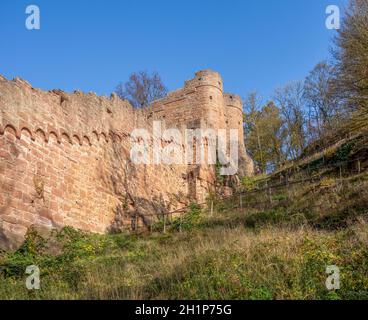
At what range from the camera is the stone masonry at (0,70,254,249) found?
941 cm

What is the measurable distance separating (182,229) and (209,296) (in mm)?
7226

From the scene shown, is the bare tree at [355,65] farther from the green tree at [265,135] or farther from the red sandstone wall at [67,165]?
the green tree at [265,135]

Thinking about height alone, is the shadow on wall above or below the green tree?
below

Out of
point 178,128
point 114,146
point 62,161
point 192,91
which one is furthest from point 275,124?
point 62,161

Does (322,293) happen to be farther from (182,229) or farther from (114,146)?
(114,146)

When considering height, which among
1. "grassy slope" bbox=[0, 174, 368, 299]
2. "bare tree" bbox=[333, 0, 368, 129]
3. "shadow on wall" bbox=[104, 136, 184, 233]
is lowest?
"grassy slope" bbox=[0, 174, 368, 299]

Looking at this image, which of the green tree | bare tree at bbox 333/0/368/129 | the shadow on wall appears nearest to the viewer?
bare tree at bbox 333/0/368/129

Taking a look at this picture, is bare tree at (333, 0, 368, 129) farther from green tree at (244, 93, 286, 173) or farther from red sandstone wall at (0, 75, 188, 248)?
green tree at (244, 93, 286, 173)

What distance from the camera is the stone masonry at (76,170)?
941 centimetres

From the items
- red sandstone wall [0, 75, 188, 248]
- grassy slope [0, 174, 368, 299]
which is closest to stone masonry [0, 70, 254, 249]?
red sandstone wall [0, 75, 188, 248]

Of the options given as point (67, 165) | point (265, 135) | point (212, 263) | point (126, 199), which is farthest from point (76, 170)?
point (265, 135)

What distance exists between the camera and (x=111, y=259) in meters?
8.83

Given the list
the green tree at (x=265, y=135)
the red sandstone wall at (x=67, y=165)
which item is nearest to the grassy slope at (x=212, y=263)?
the red sandstone wall at (x=67, y=165)

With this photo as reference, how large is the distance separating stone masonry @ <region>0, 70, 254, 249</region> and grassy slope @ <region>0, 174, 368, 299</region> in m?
0.79
